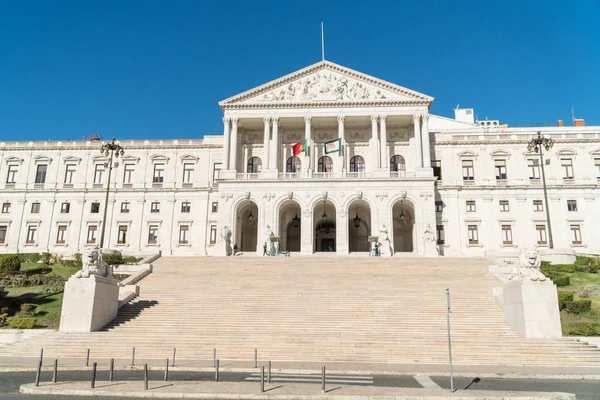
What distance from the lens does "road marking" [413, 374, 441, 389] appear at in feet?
46.9

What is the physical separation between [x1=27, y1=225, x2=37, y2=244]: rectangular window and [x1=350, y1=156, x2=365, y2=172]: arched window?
129 ft

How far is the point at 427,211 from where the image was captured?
163ft

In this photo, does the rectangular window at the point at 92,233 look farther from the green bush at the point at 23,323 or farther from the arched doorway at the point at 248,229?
the green bush at the point at 23,323

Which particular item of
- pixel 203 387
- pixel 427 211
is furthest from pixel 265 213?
pixel 203 387

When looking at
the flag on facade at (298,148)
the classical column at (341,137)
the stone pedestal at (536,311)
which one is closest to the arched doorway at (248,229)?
the flag on facade at (298,148)

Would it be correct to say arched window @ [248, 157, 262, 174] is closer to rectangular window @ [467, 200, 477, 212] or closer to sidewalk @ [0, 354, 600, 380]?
rectangular window @ [467, 200, 477, 212]

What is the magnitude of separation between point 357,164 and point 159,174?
81.7 ft

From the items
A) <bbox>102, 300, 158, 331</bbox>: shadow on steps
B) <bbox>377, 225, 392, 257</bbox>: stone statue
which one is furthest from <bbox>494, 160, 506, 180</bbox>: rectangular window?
<bbox>102, 300, 158, 331</bbox>: shadow on steps

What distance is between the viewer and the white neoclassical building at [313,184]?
51.4 metres

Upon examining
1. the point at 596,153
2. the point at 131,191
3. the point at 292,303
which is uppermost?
the point at 596,153

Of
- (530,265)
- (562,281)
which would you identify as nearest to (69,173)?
(530,265)

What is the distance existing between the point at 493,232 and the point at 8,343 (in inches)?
1879

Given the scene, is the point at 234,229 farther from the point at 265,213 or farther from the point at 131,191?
the point at 131,191

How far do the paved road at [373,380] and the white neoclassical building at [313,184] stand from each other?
3188 cm
